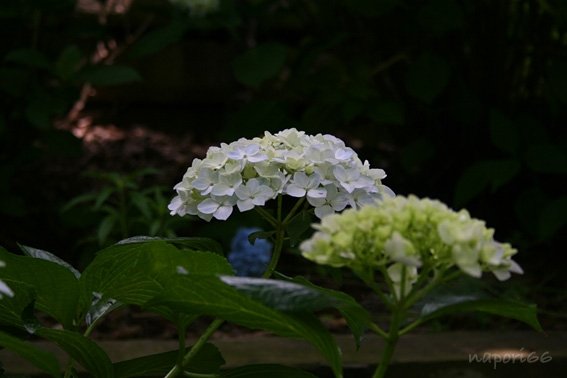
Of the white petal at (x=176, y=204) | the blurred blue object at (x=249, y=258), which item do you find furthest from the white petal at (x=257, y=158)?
the blurred blue object at (x=249, y=258)

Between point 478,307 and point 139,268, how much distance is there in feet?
1.35

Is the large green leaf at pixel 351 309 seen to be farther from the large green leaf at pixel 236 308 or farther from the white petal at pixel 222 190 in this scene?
the white petal at pixel 222 190

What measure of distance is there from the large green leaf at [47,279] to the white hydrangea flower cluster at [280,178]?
7.9 inches

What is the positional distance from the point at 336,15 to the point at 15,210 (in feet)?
5.17

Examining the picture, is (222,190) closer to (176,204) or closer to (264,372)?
(176,204)

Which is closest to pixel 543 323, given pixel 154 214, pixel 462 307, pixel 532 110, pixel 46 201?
pixel 532 110

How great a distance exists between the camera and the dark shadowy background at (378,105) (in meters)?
2.52

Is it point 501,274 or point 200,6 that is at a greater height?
point 200,6

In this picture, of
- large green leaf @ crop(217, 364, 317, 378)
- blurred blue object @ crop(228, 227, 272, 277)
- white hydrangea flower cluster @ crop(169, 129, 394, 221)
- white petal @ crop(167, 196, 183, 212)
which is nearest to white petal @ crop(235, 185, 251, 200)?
white hydrangea flower cluster @ crop(169, 129, 394, 221)

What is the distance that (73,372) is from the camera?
105cm

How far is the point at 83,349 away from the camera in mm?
928

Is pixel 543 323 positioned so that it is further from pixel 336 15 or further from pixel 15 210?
pixel 15 210

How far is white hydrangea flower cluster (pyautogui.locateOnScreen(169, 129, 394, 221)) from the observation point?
3.08 ft

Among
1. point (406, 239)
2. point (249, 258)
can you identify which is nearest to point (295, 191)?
point (406, 239)
